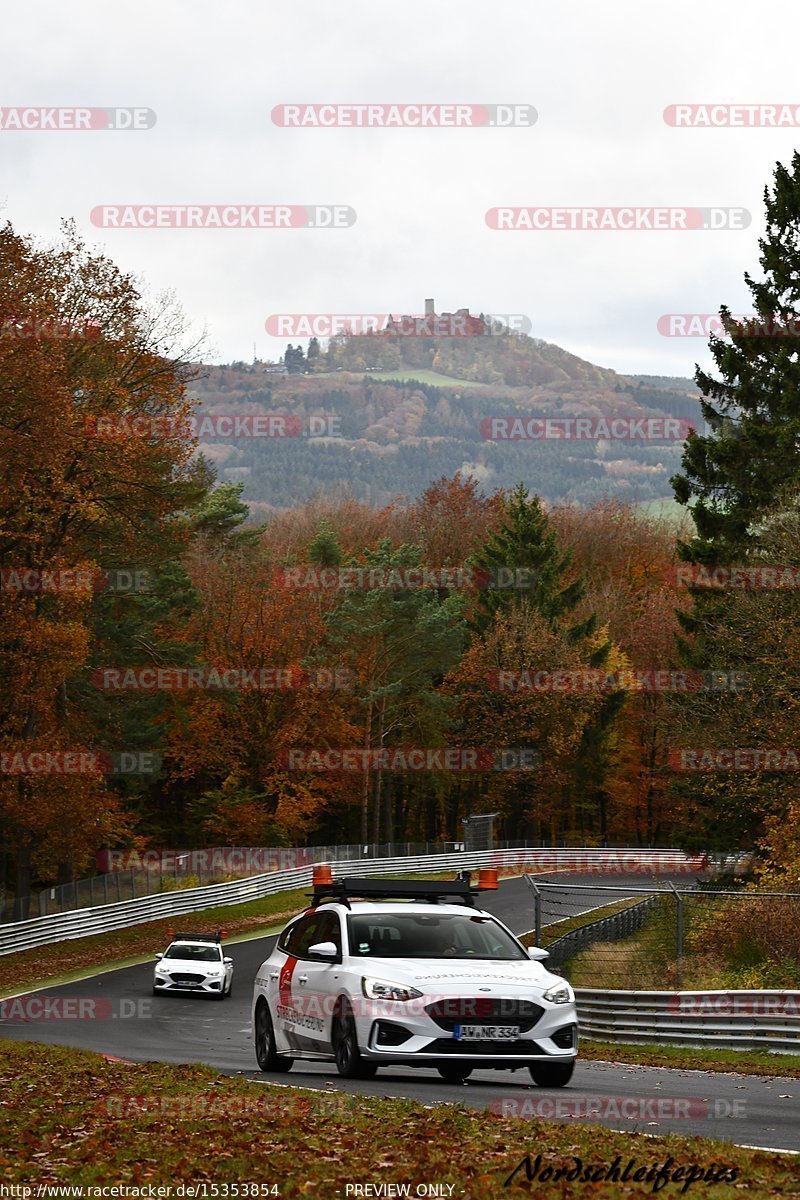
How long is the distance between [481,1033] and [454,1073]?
1255 millimetres

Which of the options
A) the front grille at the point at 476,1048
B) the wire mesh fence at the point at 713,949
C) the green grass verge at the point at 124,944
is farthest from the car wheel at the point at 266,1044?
the green grass verge at the point at 124,944

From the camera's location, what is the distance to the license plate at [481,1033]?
1336 cm

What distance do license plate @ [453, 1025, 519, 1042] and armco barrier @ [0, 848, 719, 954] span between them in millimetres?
30890

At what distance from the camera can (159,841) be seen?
76.3m

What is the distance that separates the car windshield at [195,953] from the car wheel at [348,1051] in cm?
2191

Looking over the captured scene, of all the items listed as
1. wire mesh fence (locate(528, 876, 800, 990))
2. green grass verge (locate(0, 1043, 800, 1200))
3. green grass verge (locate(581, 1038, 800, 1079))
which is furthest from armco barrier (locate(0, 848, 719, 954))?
green grass verge (locate(0, 1043, 800, 1200))

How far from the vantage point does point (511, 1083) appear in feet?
47.9

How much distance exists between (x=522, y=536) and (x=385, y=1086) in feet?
237

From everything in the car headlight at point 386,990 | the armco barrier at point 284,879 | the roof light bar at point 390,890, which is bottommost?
the armco barrier at point 284,879

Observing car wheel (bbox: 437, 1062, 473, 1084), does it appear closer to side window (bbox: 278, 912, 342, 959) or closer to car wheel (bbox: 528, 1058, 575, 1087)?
car wheel (bbox: 528, 1058, 575, 1087)

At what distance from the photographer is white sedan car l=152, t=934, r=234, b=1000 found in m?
34.8

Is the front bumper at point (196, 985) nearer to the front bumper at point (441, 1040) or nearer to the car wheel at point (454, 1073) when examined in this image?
the car wheel at point (454, 1073)

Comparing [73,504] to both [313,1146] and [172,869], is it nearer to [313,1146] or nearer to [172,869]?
[172,869]

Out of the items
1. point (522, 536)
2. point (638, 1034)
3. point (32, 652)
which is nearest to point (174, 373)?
point (32, 652)
